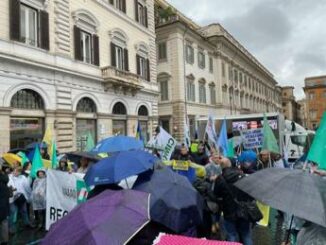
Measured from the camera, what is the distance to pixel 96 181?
5336 mm

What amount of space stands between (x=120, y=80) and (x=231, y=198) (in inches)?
753

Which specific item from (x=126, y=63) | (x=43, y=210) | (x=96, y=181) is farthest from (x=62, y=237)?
(x=126, y=63)

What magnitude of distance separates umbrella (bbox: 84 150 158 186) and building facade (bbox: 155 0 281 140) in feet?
98.7

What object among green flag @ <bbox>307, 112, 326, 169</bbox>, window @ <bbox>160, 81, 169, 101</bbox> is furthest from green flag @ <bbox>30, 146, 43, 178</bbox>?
window @ <bbox>160, 81, 169, 101</bbox>

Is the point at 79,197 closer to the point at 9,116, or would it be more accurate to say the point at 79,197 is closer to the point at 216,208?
the point at 216,208

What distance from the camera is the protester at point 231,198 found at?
5621 millimetres

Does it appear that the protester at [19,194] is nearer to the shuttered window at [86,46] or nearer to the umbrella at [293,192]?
the umbrella at [293,192]

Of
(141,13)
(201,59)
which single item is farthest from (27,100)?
(201,59)

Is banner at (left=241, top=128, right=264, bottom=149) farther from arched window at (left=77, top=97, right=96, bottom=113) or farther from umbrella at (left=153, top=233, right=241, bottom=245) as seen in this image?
arched window at (left=77, top=97, right=96, bottom=113)

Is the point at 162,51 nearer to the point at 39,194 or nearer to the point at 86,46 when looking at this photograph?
the point at 86,46

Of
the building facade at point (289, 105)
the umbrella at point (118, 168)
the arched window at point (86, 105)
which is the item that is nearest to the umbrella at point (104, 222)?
the umbrella at point (118, 168)

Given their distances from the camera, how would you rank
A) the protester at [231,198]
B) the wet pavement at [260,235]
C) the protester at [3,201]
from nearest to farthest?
the protester at [231,198], the protester at [3,201], the wet pavement at [260,235]

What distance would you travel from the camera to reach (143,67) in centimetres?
2888

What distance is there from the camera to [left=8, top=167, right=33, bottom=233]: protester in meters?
9.20
